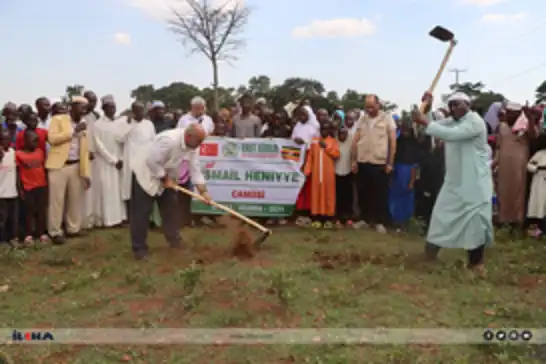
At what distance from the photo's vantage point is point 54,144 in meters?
7.09

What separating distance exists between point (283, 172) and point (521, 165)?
3419mm

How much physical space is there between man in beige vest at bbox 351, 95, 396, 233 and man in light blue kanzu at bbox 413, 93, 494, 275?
178 centimetres

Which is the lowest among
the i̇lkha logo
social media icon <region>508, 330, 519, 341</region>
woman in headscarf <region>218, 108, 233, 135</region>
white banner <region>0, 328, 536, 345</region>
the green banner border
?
the i̇lkha logo

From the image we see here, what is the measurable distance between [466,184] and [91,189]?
17.7ft

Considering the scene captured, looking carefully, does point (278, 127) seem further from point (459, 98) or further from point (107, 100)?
point (459, 98)

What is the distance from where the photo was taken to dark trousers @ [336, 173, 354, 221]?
8234 mm

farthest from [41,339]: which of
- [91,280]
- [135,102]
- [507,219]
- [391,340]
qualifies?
[507,219]

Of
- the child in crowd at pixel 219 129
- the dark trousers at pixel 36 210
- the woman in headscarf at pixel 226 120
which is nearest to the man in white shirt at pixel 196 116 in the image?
the child in crowd at pixel 219 129

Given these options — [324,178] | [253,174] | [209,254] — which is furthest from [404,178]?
[209,254]

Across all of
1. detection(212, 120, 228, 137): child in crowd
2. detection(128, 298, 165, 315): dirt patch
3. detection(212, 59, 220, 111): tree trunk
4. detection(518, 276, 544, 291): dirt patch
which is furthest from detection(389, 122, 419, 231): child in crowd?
detection(212, 59, 220, 111): tree trunk

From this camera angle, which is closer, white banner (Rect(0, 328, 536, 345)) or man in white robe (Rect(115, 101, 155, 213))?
white banner (Rect(0, 328, 536, 345))

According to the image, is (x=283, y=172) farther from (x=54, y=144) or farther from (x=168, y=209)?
(x=54, y=144)

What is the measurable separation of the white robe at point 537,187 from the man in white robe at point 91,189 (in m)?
6.21

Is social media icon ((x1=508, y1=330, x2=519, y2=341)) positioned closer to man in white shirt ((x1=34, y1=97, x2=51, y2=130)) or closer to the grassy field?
the grassy field
